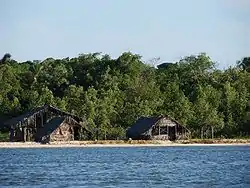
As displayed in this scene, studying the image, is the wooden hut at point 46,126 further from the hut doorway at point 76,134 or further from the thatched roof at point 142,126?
the thatched roof at point 142,126

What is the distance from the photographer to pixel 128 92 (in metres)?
102

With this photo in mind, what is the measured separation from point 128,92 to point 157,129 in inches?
596

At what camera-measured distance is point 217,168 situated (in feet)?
141

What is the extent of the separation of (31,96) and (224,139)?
28.5m

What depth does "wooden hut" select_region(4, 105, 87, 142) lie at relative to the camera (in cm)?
8531

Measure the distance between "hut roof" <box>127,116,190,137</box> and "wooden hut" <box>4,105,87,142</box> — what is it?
5.93 meters

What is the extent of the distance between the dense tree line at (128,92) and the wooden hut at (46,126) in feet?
7.53

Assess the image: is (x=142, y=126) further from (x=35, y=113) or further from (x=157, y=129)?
(x=35, y=113)

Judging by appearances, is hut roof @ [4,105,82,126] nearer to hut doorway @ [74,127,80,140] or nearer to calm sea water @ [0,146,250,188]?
hut doorway @ [74,127,80,140]

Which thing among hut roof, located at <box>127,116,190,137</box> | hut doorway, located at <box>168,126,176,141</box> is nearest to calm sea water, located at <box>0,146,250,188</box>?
hut roof, located at <box>127,116,190,137</box>

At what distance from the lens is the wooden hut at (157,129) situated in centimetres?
8600

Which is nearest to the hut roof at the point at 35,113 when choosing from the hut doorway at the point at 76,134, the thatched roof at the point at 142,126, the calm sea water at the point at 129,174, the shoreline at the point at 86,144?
the hut doorway at the point at 76,134

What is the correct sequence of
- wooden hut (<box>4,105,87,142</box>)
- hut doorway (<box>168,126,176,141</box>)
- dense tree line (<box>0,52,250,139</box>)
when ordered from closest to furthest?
wooden hut (<box>4,105,87,142</box>) < hut doorway (<box>168,126,176,141</box>) < dense tree line (<box>0,52,250,139</box>)

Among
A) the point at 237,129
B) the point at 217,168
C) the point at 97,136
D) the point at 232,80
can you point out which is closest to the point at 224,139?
the point at 237,129
